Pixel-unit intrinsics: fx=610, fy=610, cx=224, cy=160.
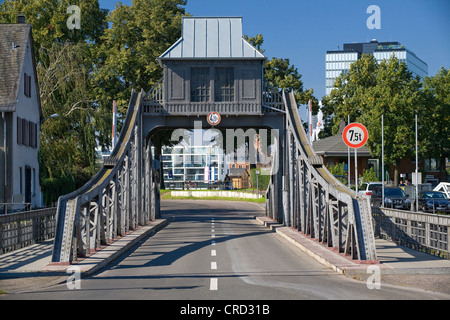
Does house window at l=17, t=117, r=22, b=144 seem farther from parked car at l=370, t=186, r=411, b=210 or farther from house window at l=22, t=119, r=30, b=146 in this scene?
parked car at l=370, t=186, r=411, b=210

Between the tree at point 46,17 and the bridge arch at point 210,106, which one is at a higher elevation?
the tree at point 46,17

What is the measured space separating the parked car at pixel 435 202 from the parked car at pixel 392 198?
1080 millimetres

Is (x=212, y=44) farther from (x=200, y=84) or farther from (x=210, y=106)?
(x=210, y=106)

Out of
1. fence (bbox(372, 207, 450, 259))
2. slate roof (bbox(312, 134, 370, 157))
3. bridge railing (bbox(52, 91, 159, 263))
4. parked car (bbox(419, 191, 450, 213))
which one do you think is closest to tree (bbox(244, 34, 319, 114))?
slate roof (bbox(312, 134, 370, 157))

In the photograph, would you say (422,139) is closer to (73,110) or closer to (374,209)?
(73,110)

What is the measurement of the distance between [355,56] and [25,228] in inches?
6587

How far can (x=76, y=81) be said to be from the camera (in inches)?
1735

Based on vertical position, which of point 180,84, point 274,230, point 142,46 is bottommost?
point 274,230

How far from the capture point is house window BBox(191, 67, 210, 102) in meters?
30.8

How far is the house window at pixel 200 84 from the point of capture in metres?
30.8

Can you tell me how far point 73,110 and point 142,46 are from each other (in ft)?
27.2

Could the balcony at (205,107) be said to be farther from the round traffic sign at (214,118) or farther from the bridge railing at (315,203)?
the bridge railing at (315,203)

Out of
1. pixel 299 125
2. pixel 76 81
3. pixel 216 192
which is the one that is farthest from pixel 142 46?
pixel 216 192

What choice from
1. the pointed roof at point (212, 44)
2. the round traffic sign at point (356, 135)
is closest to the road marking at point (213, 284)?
the round traffic sign at point (356, 135)
